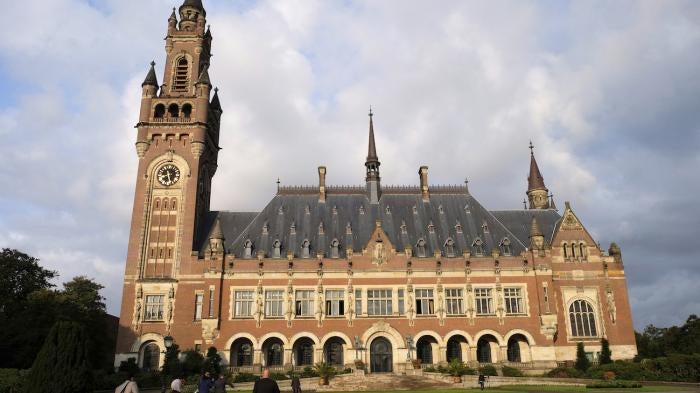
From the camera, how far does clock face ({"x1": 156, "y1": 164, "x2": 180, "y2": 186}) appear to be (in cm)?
5691

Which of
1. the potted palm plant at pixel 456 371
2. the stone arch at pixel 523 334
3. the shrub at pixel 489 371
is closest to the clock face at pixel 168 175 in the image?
the potted palm plant at pixel 456 371

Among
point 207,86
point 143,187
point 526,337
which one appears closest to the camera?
point 526,337

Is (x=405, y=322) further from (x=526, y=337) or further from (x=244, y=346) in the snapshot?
(x=244, y=346)

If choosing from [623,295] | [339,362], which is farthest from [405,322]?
[623,295]

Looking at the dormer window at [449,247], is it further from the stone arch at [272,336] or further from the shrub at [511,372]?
the stone arch at [272,336]

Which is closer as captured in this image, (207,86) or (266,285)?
(266,285)

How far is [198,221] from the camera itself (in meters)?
57.5

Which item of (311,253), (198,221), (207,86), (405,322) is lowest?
(405,322)

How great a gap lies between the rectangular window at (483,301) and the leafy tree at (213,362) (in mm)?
25105

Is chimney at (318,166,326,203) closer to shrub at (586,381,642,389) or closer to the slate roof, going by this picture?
the slate roof

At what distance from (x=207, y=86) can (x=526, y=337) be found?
42.8 meters

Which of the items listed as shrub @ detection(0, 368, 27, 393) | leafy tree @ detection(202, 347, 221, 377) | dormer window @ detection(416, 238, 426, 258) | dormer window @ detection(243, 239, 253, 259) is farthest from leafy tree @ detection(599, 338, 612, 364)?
shrub @ detection(0, 368, 27, 393)

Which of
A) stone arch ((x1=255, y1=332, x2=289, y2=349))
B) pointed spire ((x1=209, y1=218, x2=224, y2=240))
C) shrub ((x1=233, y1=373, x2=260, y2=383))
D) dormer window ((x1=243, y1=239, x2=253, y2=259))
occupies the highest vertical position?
pointed spire ((x1=209, y1=218, x2=224, y2=240))

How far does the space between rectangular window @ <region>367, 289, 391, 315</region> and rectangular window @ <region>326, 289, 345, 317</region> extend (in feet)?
8.47
